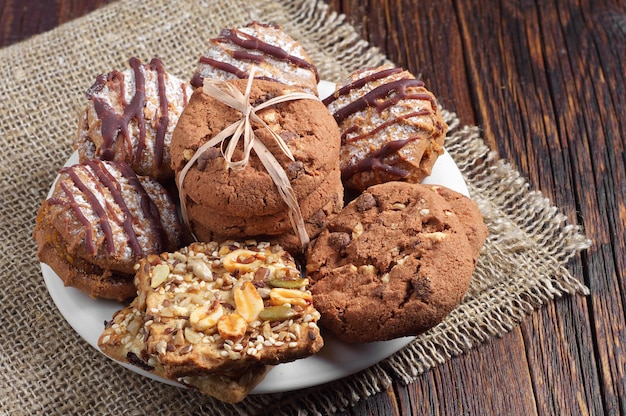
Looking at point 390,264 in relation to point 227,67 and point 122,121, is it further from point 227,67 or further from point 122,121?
point 122,121

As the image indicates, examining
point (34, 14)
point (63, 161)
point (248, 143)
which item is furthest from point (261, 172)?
point (34, 14)

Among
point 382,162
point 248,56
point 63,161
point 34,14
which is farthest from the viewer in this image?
point 34,14

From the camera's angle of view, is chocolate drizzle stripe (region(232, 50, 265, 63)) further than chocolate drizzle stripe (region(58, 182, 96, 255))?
Yes

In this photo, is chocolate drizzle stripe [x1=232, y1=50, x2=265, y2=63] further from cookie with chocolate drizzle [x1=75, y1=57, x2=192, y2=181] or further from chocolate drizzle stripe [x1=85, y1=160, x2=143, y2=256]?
chocolate drizzle stripe [x1=85, y1=160, x2=143, y2=256]

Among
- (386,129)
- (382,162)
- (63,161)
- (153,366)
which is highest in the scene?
(386,129)

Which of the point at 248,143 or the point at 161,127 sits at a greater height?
the point at 248,143

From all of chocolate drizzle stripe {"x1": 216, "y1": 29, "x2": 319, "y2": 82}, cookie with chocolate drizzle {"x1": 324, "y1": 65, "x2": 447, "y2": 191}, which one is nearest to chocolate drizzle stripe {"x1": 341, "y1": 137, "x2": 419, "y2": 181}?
cookie with chocolate drizzle {"x1": 324, "y1": 65, "x2": 447, "y2": 191}
